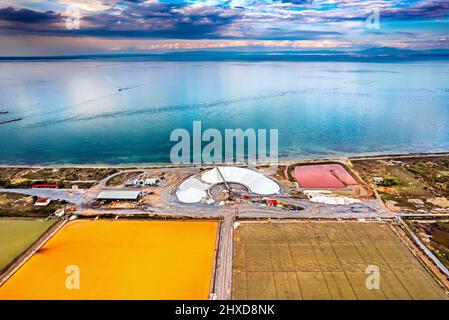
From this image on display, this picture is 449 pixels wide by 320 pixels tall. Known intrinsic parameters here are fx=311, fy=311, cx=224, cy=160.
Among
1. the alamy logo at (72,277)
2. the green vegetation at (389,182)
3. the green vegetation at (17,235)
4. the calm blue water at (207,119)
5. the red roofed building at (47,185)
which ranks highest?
the calm blue water at (207,119)

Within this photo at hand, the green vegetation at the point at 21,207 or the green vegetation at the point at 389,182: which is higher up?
the green vegetation at the point at 389,182

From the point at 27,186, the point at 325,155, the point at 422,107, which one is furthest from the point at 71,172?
the point at 422,107

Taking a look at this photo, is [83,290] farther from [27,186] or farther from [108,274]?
[27,186]

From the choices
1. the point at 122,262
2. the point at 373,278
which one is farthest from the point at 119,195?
the point at 373,278

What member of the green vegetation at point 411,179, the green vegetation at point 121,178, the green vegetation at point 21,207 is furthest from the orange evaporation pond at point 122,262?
the green vegetation at point 411,179

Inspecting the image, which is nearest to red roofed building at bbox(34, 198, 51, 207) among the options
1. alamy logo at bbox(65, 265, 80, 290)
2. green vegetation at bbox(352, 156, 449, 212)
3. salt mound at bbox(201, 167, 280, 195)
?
alamy logo at bbox(65, 265, 80, 290)

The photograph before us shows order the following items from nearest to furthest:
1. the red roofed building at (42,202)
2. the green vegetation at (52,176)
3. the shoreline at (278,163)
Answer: the red roofed building at (42,202) < the green vegetation at (52,176) < the shoreline at (278,163)

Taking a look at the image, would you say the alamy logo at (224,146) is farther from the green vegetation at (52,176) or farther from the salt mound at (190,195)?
the green vegetation at (52,176)

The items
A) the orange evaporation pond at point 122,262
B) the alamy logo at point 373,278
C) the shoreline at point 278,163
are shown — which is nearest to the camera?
the orange evaporation pond at point 122,262
